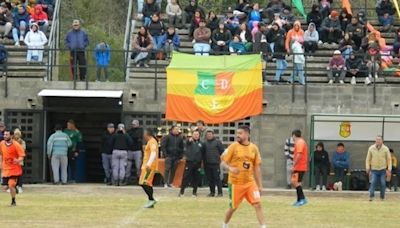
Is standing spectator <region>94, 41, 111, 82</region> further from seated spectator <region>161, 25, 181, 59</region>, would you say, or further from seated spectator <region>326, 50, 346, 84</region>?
seated spectator <region>326, 50, 346, 84</region>

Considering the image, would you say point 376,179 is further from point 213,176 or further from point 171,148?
point 171,148

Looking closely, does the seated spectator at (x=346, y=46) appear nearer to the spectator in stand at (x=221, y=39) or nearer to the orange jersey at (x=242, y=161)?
the spectator in stand at (x=221, y=39)

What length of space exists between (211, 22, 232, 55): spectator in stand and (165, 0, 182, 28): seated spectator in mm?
1835

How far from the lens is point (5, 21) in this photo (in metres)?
36.6

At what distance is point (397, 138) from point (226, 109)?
4918 millimetres

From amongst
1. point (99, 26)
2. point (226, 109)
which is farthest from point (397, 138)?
point (99, 26)

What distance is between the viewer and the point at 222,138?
3491cm

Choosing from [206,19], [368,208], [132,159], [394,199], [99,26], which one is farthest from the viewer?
[99,26]

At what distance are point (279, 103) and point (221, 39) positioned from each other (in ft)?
9.17

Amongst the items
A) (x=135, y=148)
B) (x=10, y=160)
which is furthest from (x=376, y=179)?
(x=10, y=160)

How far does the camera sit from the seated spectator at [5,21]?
36.4 m

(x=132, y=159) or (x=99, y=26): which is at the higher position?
(x=99, y=26)

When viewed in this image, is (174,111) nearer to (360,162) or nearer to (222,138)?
(222,138)

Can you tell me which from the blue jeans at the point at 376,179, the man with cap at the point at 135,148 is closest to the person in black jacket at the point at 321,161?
the blue jeans at the point at 376,179
